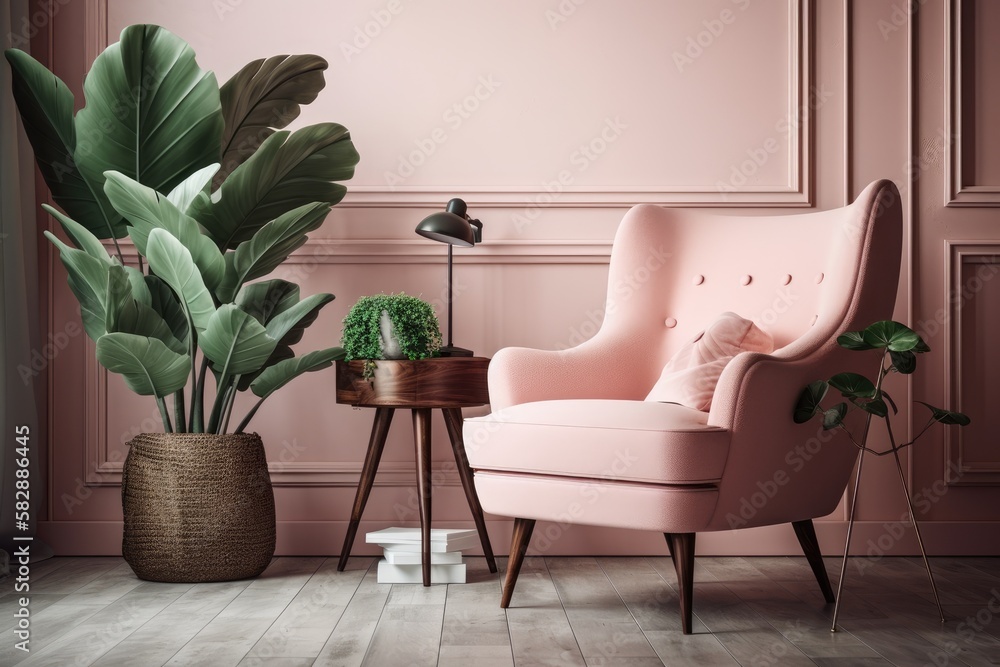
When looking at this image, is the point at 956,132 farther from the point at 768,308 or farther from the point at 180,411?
the point at 180,411

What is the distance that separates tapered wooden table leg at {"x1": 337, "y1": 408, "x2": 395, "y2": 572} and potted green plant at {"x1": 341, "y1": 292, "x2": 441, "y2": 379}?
0.76 ft

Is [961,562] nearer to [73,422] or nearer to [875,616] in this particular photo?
→ [875,616]

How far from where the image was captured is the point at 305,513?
9.09 ft

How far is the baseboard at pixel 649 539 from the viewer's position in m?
2.72

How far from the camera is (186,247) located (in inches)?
85.9

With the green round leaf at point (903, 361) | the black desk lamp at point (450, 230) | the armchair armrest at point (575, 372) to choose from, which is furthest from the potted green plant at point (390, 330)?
the green round leaf at point (903, 361)

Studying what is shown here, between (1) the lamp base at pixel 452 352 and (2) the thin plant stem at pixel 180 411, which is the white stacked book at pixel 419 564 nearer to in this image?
(1) the lamp base at pixel 452 352

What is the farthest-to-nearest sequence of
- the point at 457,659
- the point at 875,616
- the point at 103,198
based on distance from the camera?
the point at 103,198 → the point at 875,616 → the point at 457,659

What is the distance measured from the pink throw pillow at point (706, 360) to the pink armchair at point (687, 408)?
93 millimetres

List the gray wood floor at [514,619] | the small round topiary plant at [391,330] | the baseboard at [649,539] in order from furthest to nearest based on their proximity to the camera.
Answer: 1. the baseboard at [649,539]
2. the small round topiary plant at [391,330]
3. the gray wood floor at [514,619]

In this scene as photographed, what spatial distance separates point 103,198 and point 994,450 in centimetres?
292

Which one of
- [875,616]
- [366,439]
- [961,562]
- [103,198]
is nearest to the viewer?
[875,616]

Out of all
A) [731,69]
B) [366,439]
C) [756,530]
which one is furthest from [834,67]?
[366,439]

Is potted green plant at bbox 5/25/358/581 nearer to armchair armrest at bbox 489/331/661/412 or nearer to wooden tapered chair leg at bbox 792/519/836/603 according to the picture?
armchair armrest at bbox 489/331/661/412
